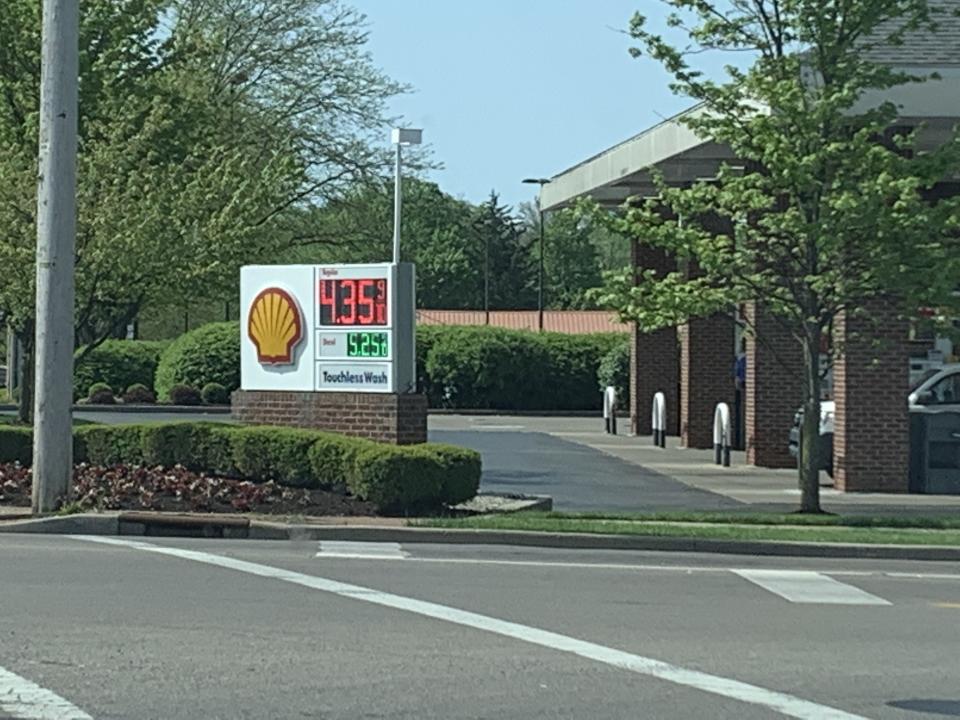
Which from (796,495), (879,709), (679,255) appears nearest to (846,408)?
(796,495)

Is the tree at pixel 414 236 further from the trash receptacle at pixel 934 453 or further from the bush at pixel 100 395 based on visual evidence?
the trash receptacle at pixel 934 453

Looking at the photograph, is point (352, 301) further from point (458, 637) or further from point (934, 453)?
point (458, 637)

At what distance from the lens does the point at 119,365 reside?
50688 millimetres

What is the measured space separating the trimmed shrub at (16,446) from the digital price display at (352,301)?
390 centimetres

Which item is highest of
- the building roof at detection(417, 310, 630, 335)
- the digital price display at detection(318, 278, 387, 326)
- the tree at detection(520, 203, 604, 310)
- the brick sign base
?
the tree at detection(520, 203, 604, 310)

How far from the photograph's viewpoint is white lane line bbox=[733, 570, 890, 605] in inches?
517

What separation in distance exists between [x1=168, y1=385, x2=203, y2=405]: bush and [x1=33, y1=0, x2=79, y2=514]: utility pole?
2894cm

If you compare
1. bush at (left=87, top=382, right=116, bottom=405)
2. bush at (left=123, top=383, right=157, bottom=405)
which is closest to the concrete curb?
bush at (left=87, top=382, right=116, bottom=405)

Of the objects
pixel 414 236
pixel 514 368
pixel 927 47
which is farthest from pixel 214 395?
pixel 414 236

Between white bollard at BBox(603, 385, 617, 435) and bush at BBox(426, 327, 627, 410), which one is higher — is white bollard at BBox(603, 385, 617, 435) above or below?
below

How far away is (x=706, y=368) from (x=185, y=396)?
762 inches

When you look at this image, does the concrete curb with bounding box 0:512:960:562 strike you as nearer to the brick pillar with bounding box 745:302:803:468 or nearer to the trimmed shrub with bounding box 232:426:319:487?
the trimmed shrub with bounding box 232:426:319:487

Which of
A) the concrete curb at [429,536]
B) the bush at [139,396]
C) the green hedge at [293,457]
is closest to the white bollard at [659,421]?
the green hedge at [293,457]

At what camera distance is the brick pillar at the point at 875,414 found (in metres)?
23.4
